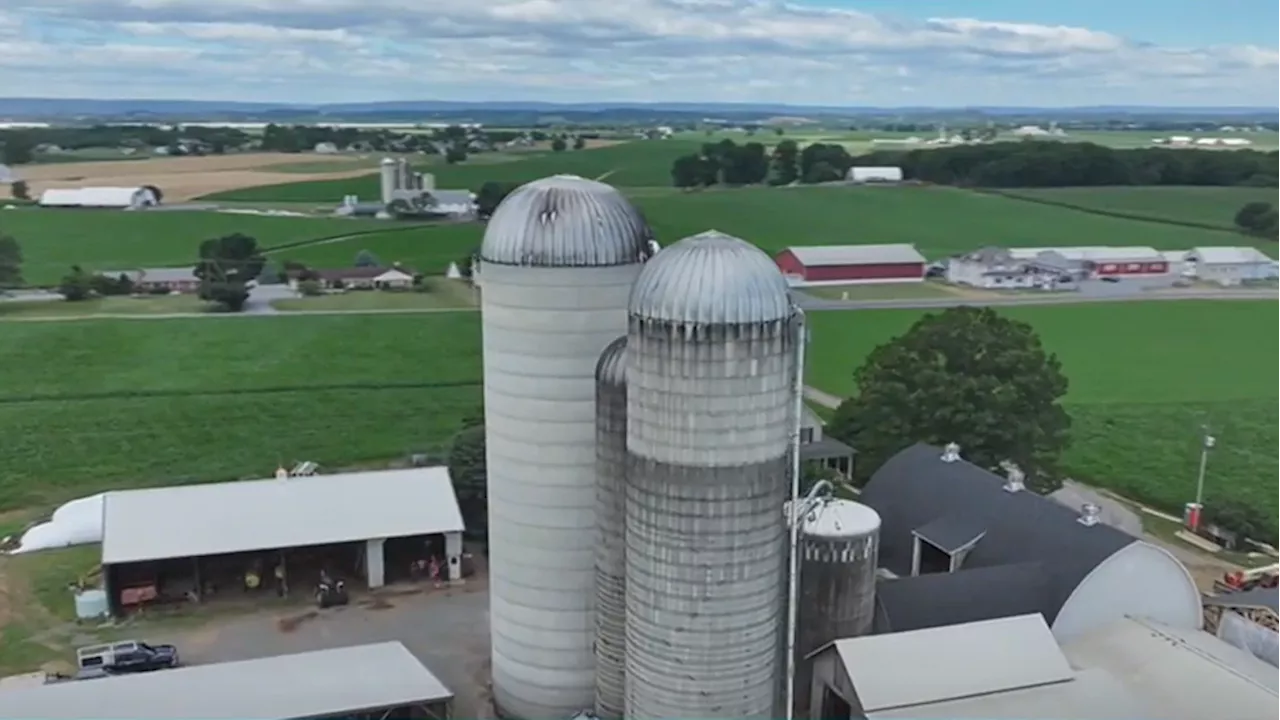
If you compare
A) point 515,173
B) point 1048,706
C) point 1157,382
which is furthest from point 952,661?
point 515,173

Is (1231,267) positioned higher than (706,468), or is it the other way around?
(706,468)

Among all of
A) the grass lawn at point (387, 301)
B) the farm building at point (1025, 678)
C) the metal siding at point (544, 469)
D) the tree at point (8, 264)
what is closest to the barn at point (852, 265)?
the grass lawn at point (387, 301)

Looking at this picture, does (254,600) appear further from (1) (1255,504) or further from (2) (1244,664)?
(1) (1255,504)

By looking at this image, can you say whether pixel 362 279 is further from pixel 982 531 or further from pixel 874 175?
pixel 874 175

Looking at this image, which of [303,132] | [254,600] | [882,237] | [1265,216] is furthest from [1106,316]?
[303,132]

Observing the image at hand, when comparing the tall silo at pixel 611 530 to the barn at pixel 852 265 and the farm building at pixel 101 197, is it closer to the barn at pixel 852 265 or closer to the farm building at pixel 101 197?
the barn at pixel 852 265

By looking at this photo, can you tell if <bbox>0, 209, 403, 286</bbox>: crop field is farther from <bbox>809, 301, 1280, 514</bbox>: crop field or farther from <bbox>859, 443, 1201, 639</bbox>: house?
<bbox>859, 443, 1201, 639</bbox>: house
